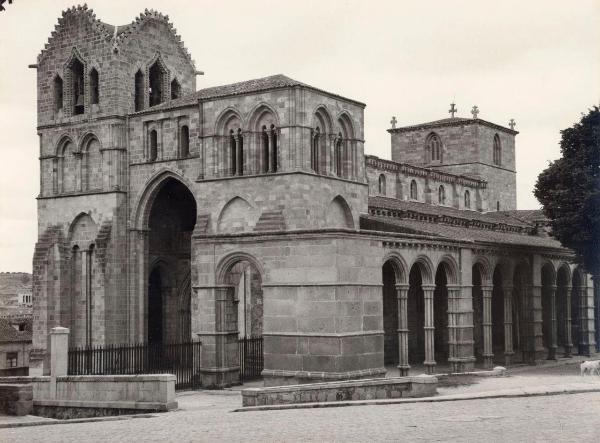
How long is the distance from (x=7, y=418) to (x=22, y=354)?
1379 inches

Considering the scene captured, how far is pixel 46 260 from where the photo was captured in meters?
46.9

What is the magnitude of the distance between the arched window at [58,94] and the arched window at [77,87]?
0.90 meters

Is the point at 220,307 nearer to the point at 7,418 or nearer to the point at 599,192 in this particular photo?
the point at 7,418

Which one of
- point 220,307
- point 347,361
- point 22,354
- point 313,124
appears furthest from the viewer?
point 22,354

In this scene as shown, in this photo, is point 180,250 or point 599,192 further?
point 180,250

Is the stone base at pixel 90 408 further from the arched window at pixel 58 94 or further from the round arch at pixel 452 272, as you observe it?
the arched window at pixel 58 94

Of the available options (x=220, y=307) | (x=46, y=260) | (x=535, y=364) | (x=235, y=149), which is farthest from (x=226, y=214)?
(x=535, y=364)

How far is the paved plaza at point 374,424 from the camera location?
17.5 metres

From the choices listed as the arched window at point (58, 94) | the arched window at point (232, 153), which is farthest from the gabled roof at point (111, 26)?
the arched window at point (232, 153)

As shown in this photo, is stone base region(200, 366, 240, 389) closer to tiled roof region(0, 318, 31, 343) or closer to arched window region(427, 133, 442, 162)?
tiled roof region(0, 318, 31, 343)

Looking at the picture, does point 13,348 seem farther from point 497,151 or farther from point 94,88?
point 497,151

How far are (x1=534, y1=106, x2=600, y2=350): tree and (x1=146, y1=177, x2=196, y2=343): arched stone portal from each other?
17.7m

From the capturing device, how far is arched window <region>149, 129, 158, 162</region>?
4538 cm

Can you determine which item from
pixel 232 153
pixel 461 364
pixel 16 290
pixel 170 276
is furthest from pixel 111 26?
pixel 16 290
